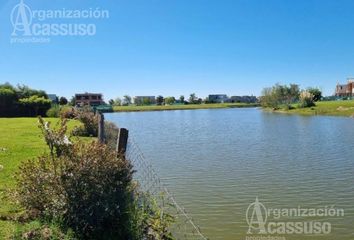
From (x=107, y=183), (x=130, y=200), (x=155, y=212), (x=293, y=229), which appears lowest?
(x=293, y=229)

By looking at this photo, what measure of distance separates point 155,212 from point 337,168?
10917mm

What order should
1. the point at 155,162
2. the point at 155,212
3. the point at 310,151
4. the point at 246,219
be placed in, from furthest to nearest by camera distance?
the point at 310,151
the point at 155,162
the point at 246,219
the point at 155,212

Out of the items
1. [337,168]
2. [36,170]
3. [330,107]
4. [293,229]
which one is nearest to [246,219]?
[293,229]

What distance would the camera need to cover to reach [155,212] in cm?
906

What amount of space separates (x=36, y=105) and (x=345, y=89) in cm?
11810

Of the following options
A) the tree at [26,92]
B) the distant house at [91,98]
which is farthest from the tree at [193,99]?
the tree at [26,92]

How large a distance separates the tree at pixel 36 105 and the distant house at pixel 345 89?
107 meters

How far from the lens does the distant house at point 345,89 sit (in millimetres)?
133712

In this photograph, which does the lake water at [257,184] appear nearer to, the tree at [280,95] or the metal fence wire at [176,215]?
the metal fence wire at [176,215]

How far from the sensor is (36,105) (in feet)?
184

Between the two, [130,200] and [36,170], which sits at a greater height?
[36,170]

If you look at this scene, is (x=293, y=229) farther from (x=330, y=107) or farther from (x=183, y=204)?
(x=330, y=107)

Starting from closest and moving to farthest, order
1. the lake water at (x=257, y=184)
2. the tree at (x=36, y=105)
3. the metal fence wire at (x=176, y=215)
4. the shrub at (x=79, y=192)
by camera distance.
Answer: the shrub at (x=79, y=192) → the metal fence wire at (x=176, y=215) → the lake water at (x=257, y=184) → the tree at (x=36, y=105)

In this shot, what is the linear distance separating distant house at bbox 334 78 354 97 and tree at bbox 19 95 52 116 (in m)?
107
